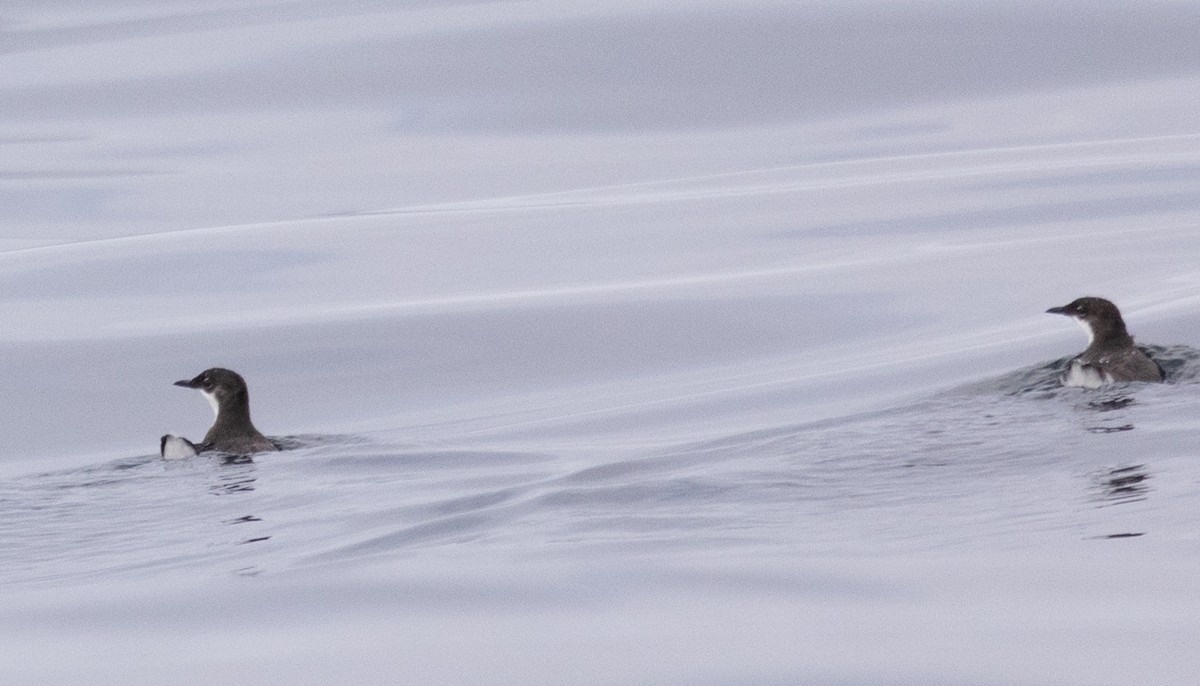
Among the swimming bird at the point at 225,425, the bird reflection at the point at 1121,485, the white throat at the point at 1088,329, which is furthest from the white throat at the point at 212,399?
the bird reflection at the point at 1121,485

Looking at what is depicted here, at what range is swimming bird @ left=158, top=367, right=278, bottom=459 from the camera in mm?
10242

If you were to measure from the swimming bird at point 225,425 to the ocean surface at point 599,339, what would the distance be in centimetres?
14

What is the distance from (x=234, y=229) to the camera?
18.9 metres

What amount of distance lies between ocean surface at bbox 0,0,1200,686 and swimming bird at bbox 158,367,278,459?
0.45ft

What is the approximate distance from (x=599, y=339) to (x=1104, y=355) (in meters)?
4.30

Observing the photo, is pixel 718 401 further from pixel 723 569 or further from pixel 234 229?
pixel 234 229

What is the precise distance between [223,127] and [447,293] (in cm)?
1026

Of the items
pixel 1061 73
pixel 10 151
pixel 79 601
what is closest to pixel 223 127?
pixel 10 151

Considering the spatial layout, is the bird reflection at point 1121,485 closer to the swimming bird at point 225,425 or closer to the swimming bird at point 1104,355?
the swimming bird at point 1104,355

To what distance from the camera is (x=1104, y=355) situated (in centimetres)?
1034

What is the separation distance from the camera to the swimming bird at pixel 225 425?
33.6ft

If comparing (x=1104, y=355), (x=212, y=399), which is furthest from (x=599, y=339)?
(x=1104, y=355)

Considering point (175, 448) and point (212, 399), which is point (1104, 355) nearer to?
point (175, 448)

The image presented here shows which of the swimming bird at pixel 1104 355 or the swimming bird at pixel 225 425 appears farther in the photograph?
the swimming bird at pixel 225 425
